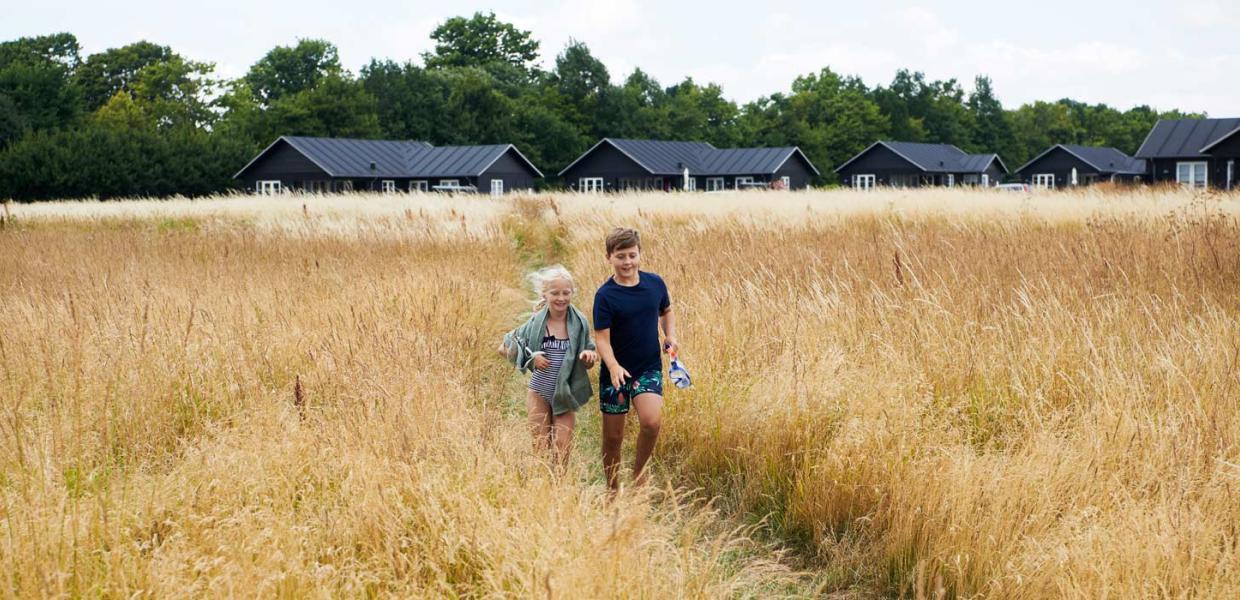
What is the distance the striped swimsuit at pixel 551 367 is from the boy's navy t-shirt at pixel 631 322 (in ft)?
0.78

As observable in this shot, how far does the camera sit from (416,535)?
10.5 ft

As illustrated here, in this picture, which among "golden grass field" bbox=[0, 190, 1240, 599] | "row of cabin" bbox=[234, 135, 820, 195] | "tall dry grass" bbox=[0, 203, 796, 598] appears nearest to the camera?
"tall dry grass" bbox=[0, 203, 796, 598]

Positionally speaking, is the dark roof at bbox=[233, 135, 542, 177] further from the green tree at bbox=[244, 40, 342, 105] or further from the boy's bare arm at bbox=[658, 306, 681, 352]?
the boy's bare arm at bbox=[658, 306, 681, 352]

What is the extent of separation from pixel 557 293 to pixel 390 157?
51.2 meters

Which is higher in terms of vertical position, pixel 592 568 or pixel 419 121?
pixel 419 121

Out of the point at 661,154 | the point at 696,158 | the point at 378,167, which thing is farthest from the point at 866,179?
the point at 378,167

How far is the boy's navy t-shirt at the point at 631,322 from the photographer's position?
433 centimetres

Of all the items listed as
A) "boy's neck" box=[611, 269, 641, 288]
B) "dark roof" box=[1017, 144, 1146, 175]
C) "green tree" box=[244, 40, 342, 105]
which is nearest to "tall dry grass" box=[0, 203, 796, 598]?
"boy's neck" box=[611, 269, 641, 288]

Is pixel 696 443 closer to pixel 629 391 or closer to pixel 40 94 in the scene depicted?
pixel 629 391

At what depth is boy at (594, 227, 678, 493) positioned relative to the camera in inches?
170

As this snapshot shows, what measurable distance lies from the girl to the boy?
143 mm

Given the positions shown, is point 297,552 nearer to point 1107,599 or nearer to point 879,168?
point 1107,599

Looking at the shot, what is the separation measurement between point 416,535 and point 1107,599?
2.15 m

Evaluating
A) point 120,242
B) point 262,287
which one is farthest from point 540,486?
point 120,242
